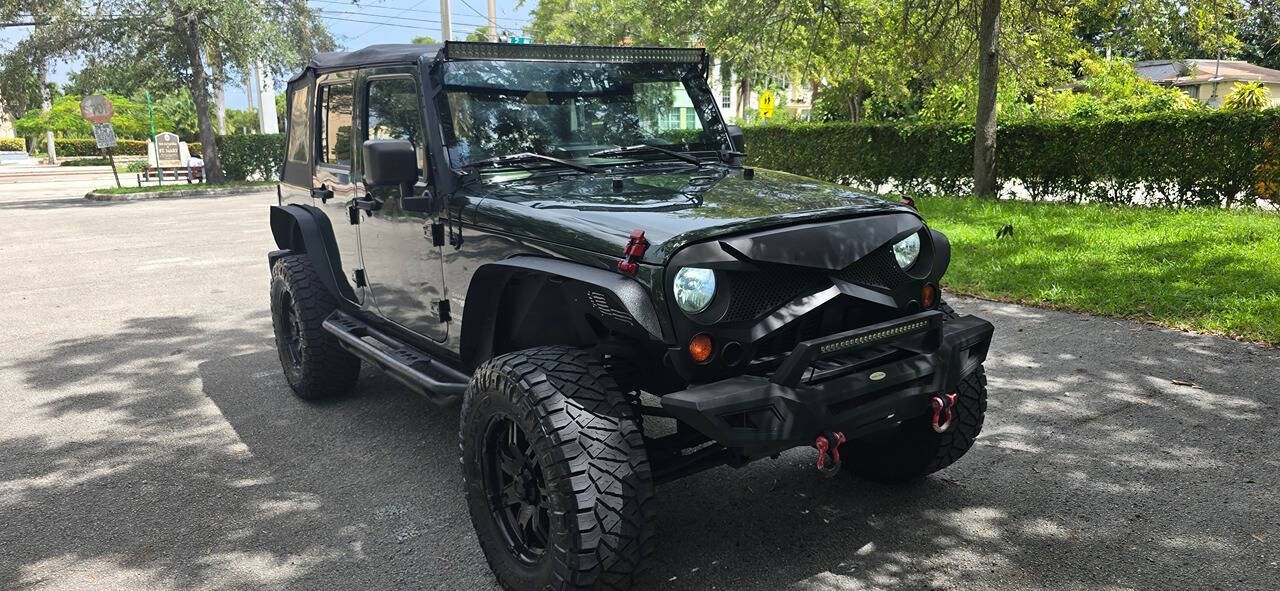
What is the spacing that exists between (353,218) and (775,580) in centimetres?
280

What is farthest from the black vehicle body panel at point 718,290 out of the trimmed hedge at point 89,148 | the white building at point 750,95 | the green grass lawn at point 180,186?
the trimmed hedge at point 89,148

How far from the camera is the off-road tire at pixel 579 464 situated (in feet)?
9.55

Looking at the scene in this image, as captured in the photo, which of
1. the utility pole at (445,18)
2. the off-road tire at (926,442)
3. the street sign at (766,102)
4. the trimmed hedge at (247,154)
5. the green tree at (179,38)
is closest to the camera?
the off-road tire at (926,442)

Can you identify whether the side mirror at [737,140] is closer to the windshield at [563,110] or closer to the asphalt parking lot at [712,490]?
the windshield at [563,110]

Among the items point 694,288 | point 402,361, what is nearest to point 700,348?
point 694,288

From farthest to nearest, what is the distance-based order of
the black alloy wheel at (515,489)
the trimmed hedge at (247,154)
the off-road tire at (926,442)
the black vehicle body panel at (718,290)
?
the trimmed hedge at (247,154) → the off-road tire at (926,442) → the black alloy wheel at (515,489) → the black vehicle body panel at (718,290)

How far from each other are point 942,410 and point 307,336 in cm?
351

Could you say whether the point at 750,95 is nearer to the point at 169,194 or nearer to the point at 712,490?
the point at 169,194

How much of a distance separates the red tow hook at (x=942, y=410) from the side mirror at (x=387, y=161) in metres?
2.20

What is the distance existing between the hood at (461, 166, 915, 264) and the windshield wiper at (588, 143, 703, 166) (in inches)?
6.3

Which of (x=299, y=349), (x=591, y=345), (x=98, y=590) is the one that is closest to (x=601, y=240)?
(x=591, y=345)

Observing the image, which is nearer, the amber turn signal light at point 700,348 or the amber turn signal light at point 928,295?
the amber turn signal light at point 700,348

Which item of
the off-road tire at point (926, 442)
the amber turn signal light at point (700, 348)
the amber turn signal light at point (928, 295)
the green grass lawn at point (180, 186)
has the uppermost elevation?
the amber turn signal light at point (928, 295)

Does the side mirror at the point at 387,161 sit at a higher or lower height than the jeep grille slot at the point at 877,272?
higher
